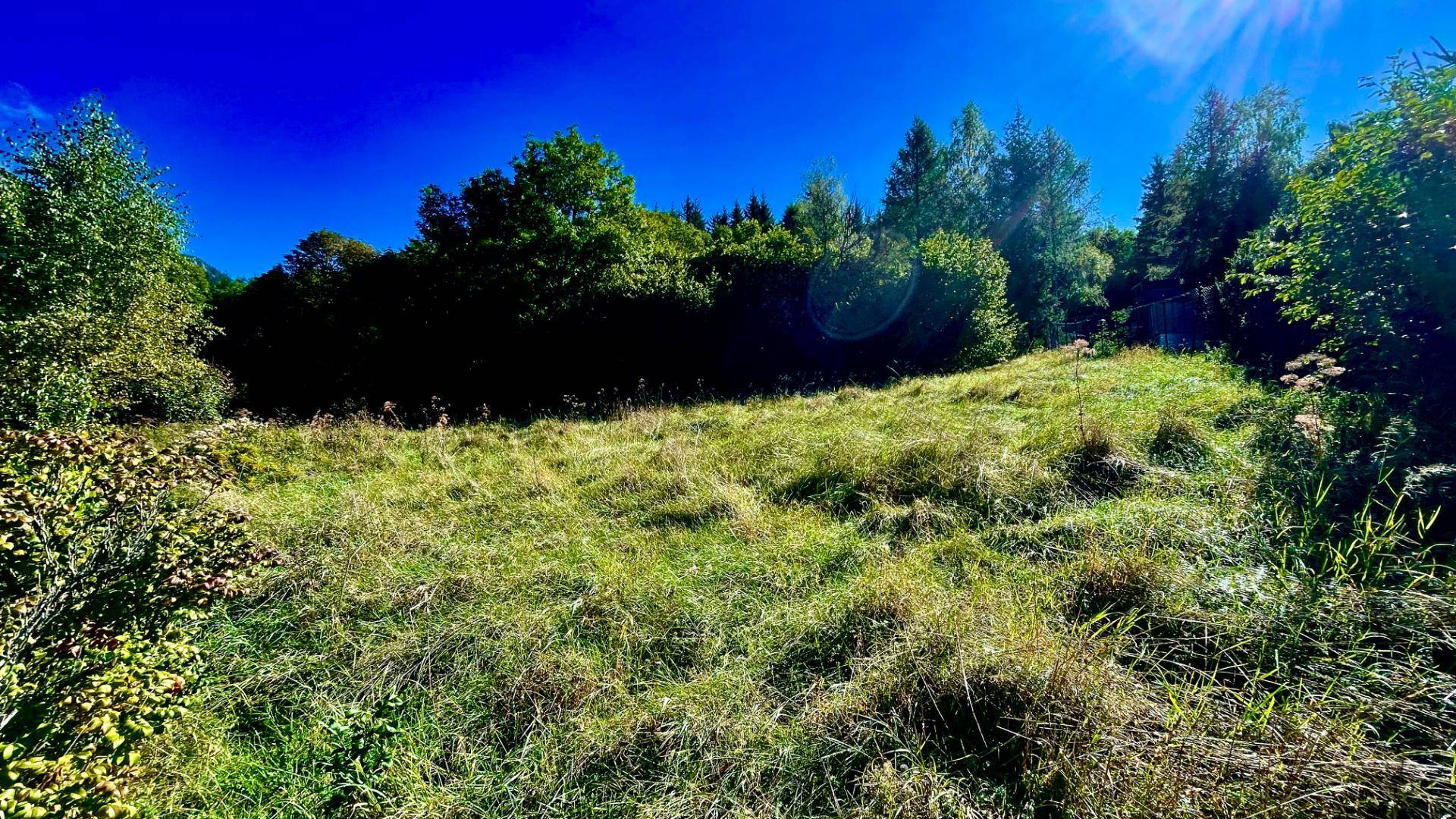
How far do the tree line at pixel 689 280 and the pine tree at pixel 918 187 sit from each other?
102 mm

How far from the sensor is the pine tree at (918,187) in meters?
21.0

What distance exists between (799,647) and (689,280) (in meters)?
10.3

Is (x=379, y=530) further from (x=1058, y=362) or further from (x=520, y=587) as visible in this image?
(x=1058, y=362)

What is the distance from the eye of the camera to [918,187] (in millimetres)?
21703

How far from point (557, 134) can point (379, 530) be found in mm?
13161

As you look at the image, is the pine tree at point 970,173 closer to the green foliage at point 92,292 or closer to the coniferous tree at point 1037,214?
the coniferous tree at point 1037,214

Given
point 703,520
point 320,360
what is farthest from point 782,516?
point 320,360

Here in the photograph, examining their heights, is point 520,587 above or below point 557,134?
below

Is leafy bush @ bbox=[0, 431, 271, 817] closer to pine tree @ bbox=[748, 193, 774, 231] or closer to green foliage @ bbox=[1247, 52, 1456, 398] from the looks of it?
green foliage @ bbox=[1247, 52, 1456, 398]

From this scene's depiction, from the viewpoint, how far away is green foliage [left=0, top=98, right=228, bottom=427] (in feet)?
19.9

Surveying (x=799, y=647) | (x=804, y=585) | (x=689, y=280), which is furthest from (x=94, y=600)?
(x=689, y=280)

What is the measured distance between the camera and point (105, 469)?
2131 millimetres

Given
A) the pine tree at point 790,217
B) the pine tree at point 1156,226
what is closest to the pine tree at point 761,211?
the pine tree at point 790,217

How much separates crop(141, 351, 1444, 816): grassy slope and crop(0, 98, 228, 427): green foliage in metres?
4.95
